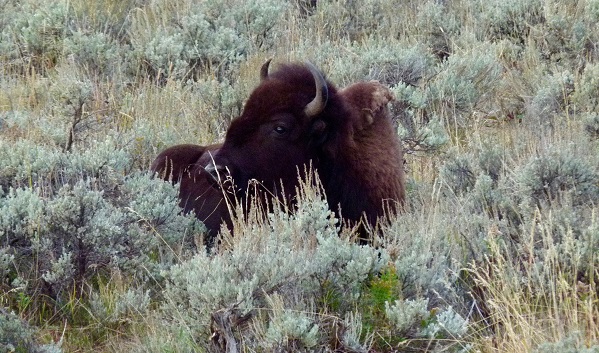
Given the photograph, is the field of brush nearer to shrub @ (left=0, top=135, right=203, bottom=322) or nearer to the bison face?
shrub @ (left=0, top=135, right=203, bottom=322)

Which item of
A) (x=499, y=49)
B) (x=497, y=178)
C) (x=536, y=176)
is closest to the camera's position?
(x=536, y=176)

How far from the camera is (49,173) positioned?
247 inches

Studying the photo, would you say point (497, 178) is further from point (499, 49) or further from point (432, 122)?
point (499, 49)

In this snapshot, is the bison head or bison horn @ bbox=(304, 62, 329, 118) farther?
the bison head

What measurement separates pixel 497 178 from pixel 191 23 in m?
4.86

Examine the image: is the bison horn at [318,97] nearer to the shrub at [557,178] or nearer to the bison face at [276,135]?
the bison face at [276,135]

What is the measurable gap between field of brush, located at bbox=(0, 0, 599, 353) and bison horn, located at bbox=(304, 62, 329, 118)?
1.87 feet

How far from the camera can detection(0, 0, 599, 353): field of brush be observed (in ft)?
14.6

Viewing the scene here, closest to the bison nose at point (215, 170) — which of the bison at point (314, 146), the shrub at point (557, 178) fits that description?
the bison at point (314, 146)

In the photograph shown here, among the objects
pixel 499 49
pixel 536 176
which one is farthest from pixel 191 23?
pixel 536 176

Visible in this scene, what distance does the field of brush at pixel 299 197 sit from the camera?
4.46 meters

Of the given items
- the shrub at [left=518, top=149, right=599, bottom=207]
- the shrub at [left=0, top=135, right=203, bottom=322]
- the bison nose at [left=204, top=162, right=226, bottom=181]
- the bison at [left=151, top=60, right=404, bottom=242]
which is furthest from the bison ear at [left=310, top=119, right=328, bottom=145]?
the shrub at [left=518, top=149, right=599, bottom=207]

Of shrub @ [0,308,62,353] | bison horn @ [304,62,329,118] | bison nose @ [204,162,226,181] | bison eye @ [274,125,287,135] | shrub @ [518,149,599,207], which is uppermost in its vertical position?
bison horn @ [304,62,329,118]

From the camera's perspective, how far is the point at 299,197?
19.0ft
